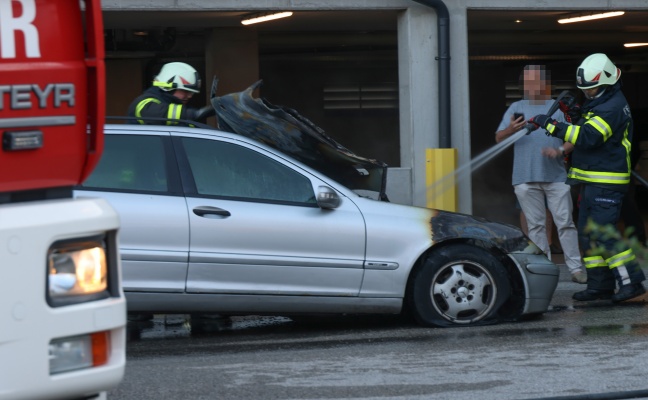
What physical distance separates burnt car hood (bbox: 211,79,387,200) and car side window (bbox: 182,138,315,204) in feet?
2.22

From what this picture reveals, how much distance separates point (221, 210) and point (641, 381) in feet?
9.25

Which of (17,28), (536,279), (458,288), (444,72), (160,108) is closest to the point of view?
(17,28)

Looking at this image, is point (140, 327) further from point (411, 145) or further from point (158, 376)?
point (411, 145)

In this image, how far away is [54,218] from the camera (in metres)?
3.54

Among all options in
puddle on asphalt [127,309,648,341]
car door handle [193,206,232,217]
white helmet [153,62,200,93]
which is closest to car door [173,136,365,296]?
car door handle [193,206,232,217]

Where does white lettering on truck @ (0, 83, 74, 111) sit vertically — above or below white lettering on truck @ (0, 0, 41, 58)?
below

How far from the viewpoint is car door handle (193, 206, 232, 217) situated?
7602mm

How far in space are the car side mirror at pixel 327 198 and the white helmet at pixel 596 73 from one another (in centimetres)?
250

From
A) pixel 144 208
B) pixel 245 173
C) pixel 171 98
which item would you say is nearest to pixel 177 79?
pixel 171 98

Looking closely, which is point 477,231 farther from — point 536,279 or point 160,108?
point 160,108

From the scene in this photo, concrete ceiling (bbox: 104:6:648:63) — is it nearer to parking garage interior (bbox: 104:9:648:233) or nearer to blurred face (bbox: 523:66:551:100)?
parking garage interior (bbox: 104:9:648:233)

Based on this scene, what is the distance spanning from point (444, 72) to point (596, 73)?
2643 millimetres

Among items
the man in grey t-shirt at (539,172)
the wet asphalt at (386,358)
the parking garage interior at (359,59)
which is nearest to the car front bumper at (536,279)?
the wet asphalt at (386,358)

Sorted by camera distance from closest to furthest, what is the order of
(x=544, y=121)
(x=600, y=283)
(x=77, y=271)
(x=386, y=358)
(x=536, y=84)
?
(x=77, y=271)
(x=386, y=358)
(x=544, y=121)
(x=600, y=283)
(x=536, y=84)
